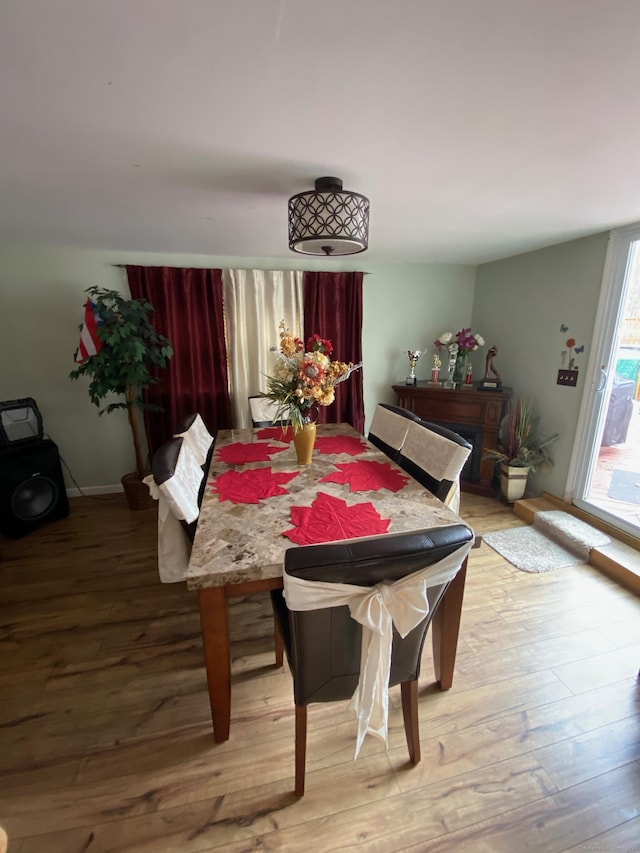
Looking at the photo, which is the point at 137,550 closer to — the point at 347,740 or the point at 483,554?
the point at 347,740

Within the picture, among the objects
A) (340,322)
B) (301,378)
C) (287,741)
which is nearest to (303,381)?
(301,378)

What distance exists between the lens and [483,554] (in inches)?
98.4

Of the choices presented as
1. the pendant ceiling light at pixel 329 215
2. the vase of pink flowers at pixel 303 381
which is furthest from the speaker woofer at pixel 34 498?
the pendant ceiling light at pixel 329 215

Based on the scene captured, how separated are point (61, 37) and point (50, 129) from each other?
19.5 inches

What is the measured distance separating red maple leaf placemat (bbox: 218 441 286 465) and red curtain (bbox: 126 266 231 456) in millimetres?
1138

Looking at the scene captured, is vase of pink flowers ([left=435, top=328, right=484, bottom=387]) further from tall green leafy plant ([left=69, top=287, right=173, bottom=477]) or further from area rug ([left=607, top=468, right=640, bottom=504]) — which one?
tall green leafy plant ([left=69, top=287, right=173, bottom=477])

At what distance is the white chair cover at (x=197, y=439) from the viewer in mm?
1959

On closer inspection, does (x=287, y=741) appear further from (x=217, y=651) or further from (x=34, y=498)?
(x=34, y=498)

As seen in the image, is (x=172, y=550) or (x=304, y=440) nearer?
(x=172, y=550)

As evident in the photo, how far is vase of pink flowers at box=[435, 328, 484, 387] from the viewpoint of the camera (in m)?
3.42

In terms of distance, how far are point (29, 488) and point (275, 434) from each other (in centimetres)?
196

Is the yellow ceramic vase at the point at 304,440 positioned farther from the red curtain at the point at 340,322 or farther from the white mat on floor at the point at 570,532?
the white mat on floor at the point at 570,532

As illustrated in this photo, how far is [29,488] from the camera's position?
8.95 feet

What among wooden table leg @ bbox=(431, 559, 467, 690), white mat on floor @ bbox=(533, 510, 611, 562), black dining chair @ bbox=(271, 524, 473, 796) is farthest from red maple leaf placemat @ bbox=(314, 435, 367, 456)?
white mat on floor @ bbox=(533, 510, 611, 562)
